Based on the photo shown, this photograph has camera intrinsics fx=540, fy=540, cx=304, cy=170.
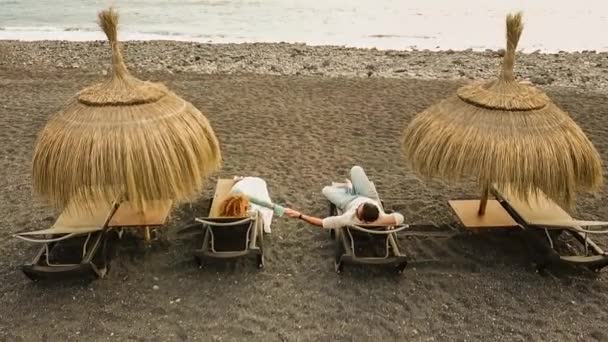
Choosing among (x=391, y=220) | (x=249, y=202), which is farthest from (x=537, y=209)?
(x=249, y=202)

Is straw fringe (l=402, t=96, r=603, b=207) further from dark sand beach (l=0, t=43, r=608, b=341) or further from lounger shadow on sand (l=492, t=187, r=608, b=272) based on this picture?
dark sand beach (l=0, t=43, r=608, b=341)

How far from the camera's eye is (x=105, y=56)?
1175 cm

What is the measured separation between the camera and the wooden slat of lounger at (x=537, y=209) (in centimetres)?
408

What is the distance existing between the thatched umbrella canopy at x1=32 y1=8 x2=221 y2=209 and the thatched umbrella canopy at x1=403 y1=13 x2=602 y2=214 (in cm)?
182

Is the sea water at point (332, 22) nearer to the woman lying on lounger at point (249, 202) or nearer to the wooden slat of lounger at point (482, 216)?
the wooden slat of lounger at point (482, 216)

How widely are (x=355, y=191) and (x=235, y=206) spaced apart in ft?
3.33

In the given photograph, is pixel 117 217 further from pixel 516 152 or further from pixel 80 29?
pixel 80 29

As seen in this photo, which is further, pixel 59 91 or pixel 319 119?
pixel 59 91

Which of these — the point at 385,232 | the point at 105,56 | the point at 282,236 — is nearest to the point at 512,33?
the point at 385,232

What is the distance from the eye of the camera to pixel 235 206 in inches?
163

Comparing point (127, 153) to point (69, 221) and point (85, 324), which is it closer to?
point (69, 221)

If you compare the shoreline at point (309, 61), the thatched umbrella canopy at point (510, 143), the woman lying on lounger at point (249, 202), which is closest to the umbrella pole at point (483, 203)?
the thatched umbrella canopy at point (510, 143)

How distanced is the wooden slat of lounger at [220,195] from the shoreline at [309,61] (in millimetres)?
5717

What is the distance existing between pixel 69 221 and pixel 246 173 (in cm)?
206
